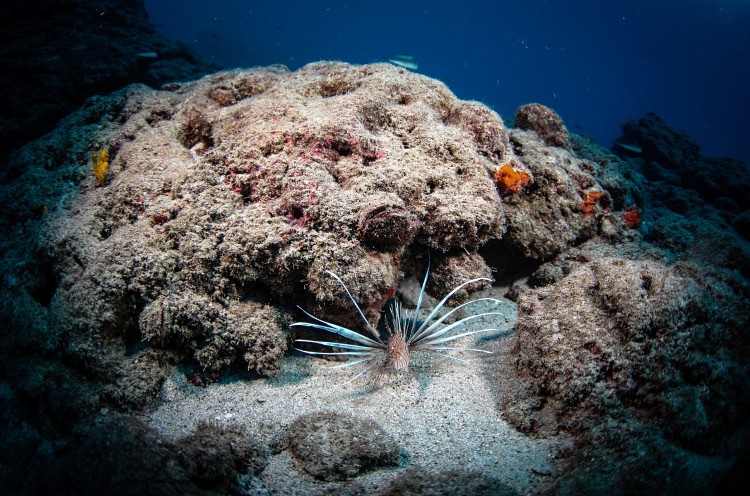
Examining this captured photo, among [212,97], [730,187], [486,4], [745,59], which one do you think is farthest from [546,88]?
[212,97]

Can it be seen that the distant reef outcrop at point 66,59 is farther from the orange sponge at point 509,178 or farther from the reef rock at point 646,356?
the reef rock at point 646,356

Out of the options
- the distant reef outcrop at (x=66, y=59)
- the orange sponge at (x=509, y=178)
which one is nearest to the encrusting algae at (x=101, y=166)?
the orange sponge at (x=509, y=178)

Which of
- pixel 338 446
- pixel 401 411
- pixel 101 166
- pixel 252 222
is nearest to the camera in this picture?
pixel 338 446

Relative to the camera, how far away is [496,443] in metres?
2.23

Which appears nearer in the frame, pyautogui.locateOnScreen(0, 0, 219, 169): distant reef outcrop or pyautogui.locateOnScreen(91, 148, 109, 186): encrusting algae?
pyautogui.locateOnScreen(91, 148, 109, 186): encrusting algae

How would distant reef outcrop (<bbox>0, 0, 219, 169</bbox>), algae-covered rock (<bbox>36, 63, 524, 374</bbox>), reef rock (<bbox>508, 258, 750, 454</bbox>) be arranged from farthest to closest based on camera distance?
distant reef outcrop (<bbox>0, 0, 219, 169</bbox>), algae-covered rock (<bbox>36, 63, 524, 374</bbox>), reef rock (<bbox>508, 258, 750, 454</bbox>)

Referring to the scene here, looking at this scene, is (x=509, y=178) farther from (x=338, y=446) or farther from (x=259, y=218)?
(x=338, y=446)

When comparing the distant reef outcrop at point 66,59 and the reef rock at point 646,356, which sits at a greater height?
the distant reef outcrop at point 66,59

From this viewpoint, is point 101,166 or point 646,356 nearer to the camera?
point 646,356

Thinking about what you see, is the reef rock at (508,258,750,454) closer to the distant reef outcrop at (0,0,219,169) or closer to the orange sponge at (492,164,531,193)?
the orange sponge at (492,164,531,193)

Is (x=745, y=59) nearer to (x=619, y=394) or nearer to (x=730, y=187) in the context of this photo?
(x=730, y=187)

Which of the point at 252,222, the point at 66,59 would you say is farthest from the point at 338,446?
the point at 66,59

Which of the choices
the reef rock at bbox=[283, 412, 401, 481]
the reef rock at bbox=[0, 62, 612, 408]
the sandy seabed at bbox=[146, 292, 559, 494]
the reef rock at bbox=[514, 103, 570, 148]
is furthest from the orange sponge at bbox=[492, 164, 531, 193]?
the reef rock at bbox=[283, 412, 401, 481]

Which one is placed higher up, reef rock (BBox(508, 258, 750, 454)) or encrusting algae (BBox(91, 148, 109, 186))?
encrusting algae (BBox(91, 148, 109, 186))
